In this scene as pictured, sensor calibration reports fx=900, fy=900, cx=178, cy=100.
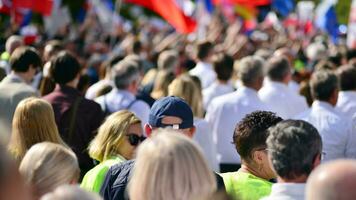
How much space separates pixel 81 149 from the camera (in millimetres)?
8281

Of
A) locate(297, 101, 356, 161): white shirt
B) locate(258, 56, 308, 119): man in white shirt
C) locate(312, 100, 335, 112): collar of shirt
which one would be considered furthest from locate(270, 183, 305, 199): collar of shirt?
locate(258, 56, 308, 119): man in white shirt

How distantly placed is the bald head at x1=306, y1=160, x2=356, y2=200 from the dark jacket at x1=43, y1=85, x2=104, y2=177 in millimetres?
5279

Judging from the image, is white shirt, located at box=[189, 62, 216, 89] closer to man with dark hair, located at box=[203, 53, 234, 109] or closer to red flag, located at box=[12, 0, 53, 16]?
man with dark hair, located at box=[203, 53, 234, 109]

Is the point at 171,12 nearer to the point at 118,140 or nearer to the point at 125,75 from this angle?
the point at 125,75

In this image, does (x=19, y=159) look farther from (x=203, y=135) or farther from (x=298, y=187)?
(x=203, y=135)

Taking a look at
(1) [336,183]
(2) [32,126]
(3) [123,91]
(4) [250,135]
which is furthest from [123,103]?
(1) [336,183]

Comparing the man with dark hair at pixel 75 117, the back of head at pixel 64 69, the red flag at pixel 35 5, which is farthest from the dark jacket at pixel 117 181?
the red flag at pixel 35 5

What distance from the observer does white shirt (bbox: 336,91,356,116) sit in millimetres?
8808

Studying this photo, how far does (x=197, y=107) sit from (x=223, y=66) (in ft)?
6.79

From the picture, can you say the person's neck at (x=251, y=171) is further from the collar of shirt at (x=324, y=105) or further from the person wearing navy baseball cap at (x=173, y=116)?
the collar of shirt at (x=324, y=105)

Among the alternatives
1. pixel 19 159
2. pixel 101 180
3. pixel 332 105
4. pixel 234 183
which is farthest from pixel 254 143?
pixel 332 105

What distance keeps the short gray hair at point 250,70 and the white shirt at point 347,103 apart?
886 mm

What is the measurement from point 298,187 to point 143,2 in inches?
464

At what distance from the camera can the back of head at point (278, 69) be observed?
33.0 ft
